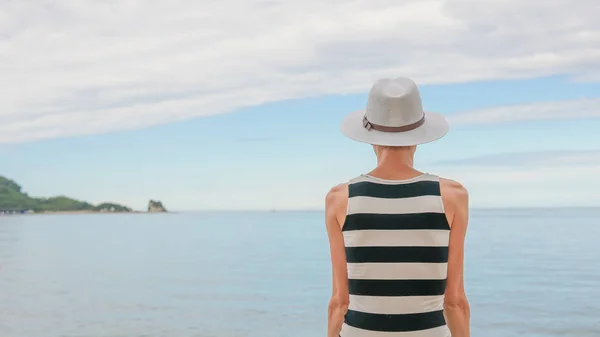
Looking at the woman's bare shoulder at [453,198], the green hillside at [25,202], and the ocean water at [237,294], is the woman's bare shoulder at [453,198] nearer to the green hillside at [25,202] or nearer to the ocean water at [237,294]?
the ocean water at [237,294]

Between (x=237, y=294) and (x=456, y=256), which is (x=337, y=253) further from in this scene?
(x=237, y=294)

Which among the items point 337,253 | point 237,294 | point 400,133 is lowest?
point 237,294

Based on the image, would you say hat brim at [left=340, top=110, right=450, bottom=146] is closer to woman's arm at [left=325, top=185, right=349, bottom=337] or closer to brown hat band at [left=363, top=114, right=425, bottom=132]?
brown hat band at [left=363, top=114, right=425, bottom=132]

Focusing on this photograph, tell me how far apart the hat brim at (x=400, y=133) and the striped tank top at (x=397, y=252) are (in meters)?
0.12

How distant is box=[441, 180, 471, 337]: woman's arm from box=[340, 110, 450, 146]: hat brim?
0.15m

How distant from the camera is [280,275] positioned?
87.5 feet

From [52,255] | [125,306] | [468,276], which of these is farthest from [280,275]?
[52,255]

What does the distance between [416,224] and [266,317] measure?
1443 centimetres

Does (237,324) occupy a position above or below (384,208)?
below

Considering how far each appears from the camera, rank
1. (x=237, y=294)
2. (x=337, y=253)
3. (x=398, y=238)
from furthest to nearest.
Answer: (x=237, y=294) < (x=337, y=253) < (x=398, y=238)

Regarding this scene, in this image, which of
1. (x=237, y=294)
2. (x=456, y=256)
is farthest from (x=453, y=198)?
(x=237, y=294)

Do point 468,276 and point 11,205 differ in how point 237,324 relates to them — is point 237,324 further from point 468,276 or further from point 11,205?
point 11,205

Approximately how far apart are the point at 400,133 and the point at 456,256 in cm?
41

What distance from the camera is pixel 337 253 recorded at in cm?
241
